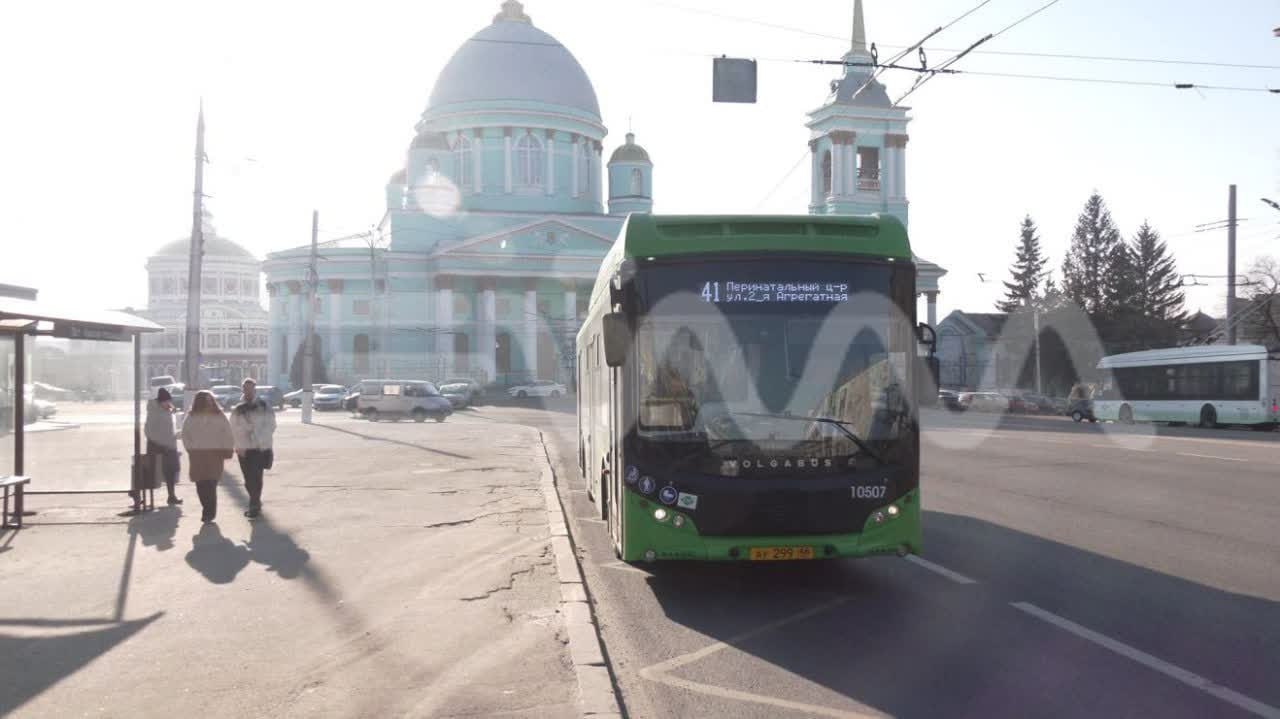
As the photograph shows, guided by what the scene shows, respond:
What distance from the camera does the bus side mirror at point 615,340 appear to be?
8430mm

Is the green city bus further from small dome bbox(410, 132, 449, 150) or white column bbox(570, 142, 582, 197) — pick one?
white column bbox(570, 142, 582, 197)

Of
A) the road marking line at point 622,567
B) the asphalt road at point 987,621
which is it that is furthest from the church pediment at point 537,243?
the road marking line at point 622,567

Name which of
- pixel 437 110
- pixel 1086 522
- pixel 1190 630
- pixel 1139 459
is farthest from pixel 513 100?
pixel 1190 630

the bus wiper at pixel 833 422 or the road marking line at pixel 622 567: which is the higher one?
the bus wiper at pixel 833 422

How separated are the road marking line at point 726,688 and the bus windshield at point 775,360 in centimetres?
140

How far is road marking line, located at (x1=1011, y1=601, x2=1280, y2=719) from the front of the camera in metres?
5.59

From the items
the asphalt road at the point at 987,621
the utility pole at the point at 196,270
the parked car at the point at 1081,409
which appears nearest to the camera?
the asphalt road at the point at 987,621

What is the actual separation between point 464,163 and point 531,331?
13236mm

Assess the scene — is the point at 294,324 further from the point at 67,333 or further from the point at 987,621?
the point at 987,621

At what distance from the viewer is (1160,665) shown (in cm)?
639

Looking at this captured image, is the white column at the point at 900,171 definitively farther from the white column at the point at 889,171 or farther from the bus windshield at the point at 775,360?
the bus windshield at the point at 775,360

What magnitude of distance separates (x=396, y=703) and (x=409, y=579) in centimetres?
366

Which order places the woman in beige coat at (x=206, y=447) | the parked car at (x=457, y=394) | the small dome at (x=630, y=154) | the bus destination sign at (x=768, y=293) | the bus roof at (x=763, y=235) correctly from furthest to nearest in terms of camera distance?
the small dome at (x=630, y=154)
the parked car at (x=457, y=394)
the woman in beige coat at (x=206, y=447)
the bus roof at (x=763, y=235)
the bus destination sign at (x=768, y=293)

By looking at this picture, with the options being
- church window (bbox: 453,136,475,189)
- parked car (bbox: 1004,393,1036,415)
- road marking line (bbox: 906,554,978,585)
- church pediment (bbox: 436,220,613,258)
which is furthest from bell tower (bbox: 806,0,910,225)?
road marking line (bbox: 906,554,978,585)
